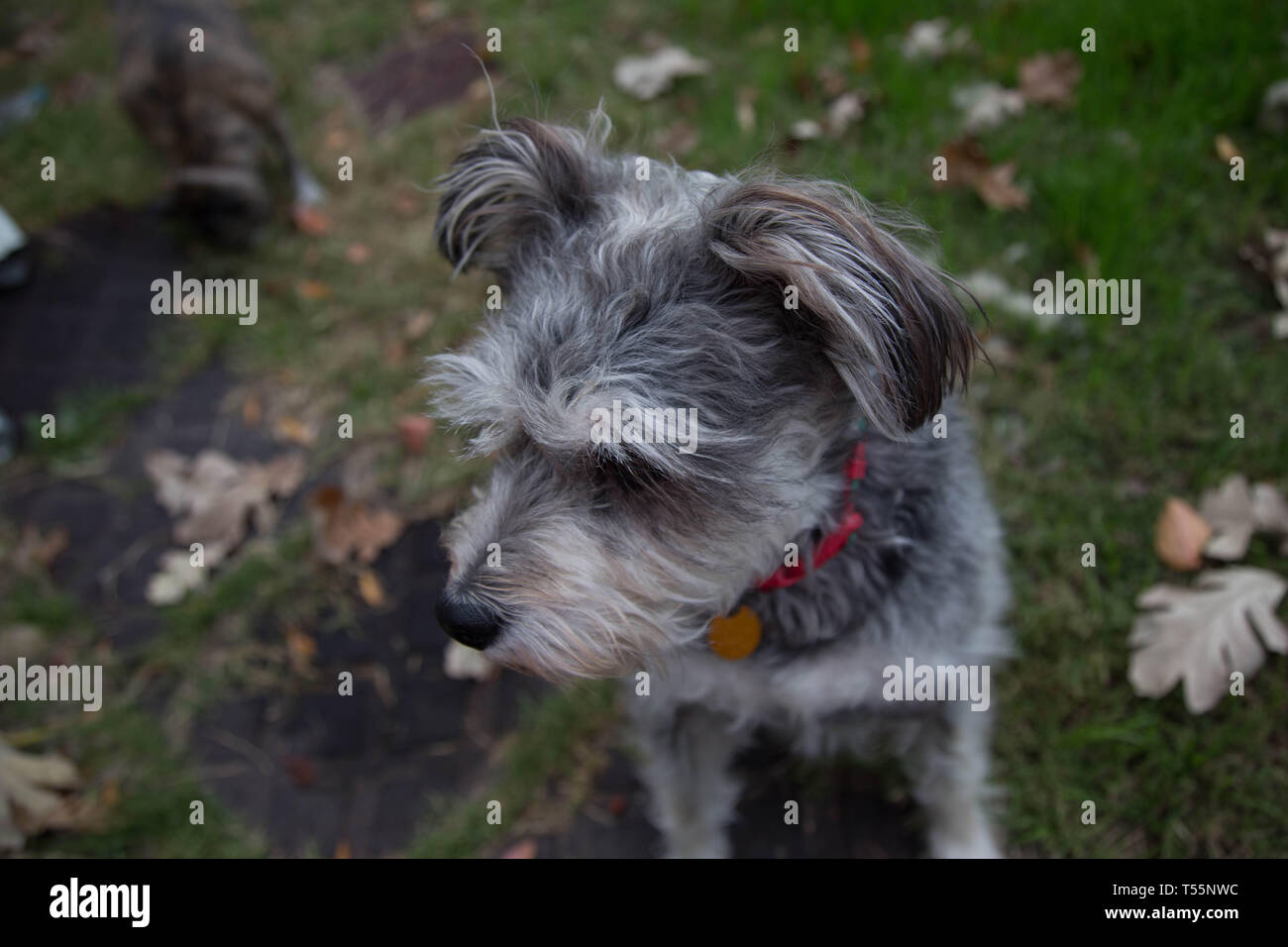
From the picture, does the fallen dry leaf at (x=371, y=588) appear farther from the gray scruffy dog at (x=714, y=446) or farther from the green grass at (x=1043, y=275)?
the gray scruffy dog at (x=714, y=446)

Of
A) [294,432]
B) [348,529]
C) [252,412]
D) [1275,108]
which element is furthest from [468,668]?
[1275,108]

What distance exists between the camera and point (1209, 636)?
294cm

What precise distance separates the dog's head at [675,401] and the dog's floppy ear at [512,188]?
175mm

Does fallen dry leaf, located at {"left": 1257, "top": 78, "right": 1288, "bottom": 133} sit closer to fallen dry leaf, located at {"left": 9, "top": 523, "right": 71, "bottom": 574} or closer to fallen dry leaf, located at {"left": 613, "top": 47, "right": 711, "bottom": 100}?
fallen dry leaf, located at {"left": 613, "top": 47, "right": 711, "bottom": 100}

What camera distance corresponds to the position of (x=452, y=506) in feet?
13.5

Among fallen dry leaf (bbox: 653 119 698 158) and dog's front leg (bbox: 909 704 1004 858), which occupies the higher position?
fallen dry leaf (bbox: 653 119 698 158)

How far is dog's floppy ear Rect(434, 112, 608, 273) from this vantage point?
2.39 m

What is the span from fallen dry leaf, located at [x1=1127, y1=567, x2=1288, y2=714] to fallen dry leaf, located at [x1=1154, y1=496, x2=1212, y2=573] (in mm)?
116

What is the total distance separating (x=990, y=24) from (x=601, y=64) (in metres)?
2.56

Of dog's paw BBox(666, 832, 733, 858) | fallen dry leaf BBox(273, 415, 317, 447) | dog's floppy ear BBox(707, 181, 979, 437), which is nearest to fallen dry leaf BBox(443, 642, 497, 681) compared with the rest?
dog's paw BBox(666, 832, 733, 858)

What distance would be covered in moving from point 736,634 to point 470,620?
2.57ft

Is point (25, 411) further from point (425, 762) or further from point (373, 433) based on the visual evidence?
point (425, 762)
